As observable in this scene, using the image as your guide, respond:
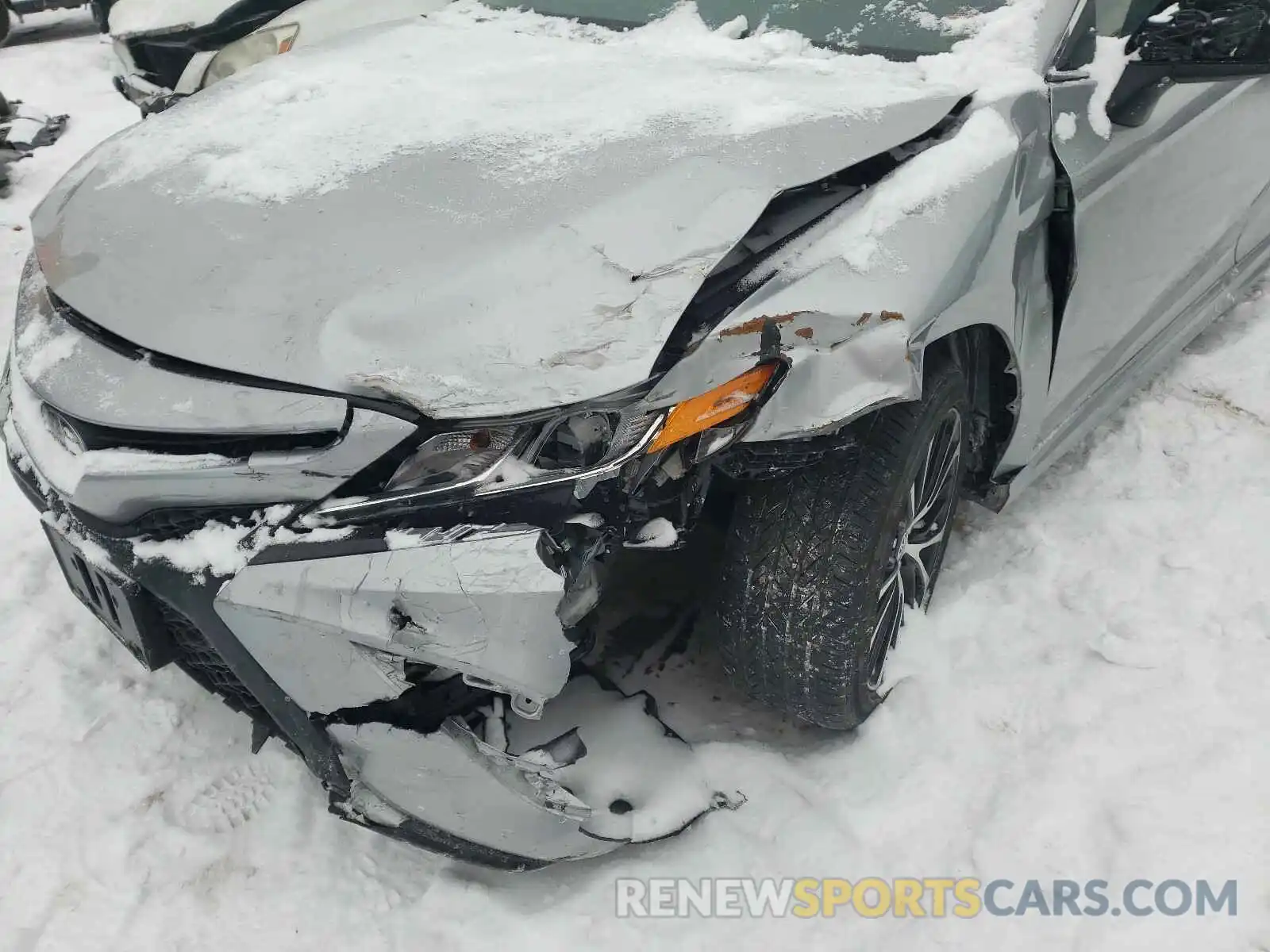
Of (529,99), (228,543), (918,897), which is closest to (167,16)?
(529,99)

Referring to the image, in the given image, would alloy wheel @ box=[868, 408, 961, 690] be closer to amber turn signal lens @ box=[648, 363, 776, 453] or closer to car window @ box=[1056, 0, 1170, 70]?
amber turn signal lens @ box=[648, 363, 776, 453]

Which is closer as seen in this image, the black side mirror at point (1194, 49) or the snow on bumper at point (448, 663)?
the snow on bumper at point (448, 663)

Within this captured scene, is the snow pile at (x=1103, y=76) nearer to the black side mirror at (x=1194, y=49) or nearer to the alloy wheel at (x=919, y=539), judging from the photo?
the black side mirror at (x=1194, y=49)

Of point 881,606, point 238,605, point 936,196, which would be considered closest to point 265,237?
point 238,605

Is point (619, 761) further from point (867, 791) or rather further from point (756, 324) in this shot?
point (756, 324)

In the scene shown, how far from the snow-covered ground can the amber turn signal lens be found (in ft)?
3.03

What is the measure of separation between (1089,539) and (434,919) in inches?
74.7

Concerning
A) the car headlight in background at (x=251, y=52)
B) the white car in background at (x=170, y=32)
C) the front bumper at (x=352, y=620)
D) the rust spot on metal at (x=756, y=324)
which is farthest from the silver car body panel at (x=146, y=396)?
the white car in background at (x=170, y=32)

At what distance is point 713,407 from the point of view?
1487 mm

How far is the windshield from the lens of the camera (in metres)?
2.09

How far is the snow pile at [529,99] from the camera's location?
1894 millimetres

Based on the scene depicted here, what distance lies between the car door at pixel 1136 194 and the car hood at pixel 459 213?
382mm

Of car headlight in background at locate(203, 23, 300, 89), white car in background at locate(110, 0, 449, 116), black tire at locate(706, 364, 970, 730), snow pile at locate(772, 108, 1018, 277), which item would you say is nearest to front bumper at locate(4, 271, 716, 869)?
black tire at locate(706, 364, 970, 730)

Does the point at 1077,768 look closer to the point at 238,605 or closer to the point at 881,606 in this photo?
the point at 881,606
